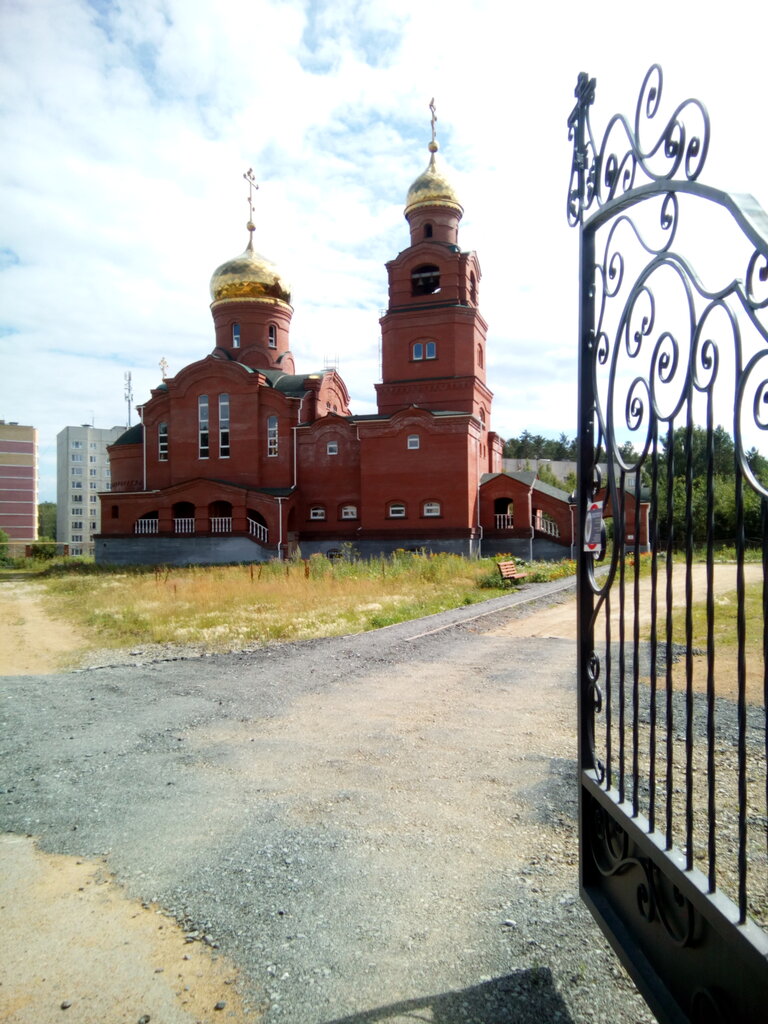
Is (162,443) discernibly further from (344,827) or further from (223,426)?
(344,827)

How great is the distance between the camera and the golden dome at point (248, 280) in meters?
32.9

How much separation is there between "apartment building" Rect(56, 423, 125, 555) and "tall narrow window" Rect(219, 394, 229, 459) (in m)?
47.6

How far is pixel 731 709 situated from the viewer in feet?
19.5

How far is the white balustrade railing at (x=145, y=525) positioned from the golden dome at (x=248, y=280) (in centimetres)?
1124

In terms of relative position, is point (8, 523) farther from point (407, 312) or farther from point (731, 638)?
point (731, 638)

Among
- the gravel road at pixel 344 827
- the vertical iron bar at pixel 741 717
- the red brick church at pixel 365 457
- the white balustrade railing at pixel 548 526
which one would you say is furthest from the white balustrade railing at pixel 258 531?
the vertical iron bar at pixel 741 717

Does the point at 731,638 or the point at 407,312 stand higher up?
the point at 407,312

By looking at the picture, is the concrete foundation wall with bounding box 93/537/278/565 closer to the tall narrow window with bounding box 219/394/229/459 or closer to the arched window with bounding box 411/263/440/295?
the tall narrow window with bounding box 219/394/229/459

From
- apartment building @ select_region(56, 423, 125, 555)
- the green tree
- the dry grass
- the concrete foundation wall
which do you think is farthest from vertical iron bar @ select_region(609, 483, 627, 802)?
the green tree

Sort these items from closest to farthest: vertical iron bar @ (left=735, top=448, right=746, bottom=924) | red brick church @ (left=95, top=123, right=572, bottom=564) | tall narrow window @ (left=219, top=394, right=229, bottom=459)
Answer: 1. vertical iron bar @ (left=735, top=448, right=746, bottom=924)
2. red brick church @ (left=95, top=123, right=572, bottom=564)
3. tall narrow window @ (left=219, top=394, right=229, bottom=459)

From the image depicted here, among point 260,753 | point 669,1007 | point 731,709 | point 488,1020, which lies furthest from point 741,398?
point 731,709

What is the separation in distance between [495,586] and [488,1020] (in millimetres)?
16368

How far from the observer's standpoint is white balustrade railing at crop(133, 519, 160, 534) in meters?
29.8

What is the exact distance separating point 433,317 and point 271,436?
838 centimetres
